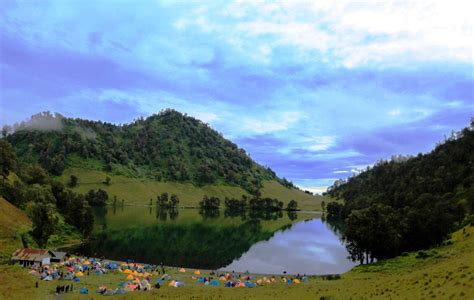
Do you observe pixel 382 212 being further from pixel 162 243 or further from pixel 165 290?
pixel 162 243

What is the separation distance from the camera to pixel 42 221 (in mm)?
106812

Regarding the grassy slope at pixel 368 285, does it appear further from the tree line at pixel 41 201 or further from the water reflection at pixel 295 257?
the tree line at pixel 41 201

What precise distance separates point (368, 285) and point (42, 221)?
3649 inches

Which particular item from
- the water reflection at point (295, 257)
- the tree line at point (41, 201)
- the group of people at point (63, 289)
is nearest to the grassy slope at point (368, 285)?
the group of people at point (63, 289)

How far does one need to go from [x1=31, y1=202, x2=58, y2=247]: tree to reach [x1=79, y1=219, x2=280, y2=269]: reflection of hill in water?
12.8m

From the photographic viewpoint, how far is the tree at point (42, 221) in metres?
105

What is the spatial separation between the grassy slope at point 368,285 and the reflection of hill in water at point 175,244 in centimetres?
2617

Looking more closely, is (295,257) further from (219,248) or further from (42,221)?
(42,221)

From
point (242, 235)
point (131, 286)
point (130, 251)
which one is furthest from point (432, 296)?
point (242, 235)

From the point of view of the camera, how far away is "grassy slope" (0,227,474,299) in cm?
4119

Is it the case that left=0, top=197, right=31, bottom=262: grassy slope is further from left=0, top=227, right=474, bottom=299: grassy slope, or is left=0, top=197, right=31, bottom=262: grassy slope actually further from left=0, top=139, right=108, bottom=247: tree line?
left=0, top=227, right=474, bottom=299: grassy slope

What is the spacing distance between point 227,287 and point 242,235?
4143 inches

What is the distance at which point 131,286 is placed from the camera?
66.4 m

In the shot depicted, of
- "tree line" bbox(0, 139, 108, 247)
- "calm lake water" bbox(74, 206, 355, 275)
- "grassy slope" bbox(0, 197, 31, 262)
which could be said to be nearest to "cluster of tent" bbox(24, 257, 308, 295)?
"grassy slope" bbox(0, 197, 31, 262)
